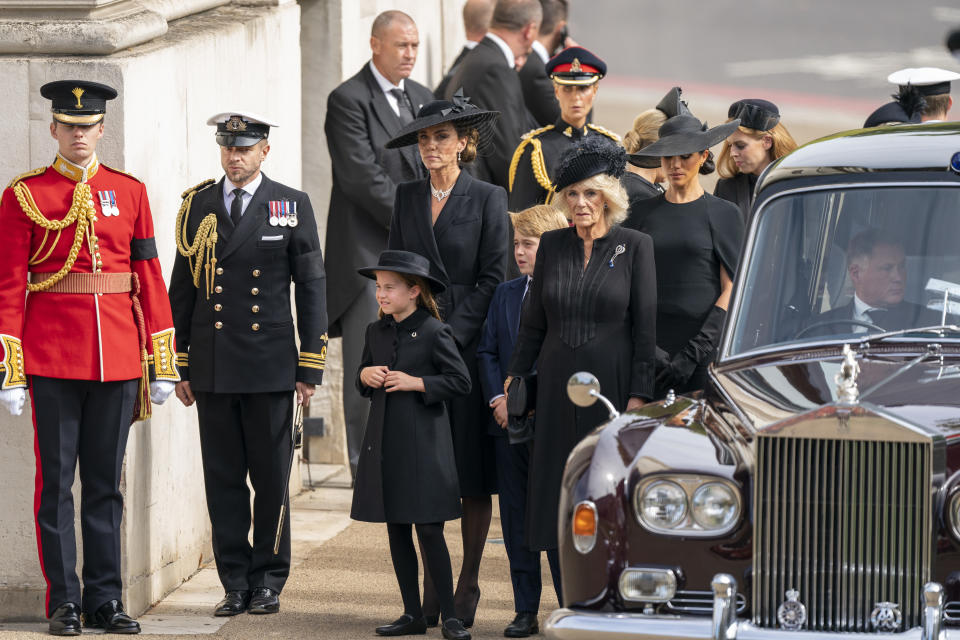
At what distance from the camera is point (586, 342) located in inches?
285

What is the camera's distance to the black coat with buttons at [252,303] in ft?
26.4

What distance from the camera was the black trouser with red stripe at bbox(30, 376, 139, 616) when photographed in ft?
24.6

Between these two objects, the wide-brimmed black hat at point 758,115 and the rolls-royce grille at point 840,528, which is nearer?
the rolls-royce grille at point 840,528

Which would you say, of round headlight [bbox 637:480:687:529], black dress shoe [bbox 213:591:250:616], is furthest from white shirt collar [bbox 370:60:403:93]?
round headlight [bbox 637:480:687:529]

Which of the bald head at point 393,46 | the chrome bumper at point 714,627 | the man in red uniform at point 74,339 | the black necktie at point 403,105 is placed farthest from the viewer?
the black necktie at point 403,105

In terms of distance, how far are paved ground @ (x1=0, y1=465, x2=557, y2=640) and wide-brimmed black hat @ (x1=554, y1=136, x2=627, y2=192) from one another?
1985 millimetres

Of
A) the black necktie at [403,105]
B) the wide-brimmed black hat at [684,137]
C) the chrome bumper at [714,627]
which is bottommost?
the chrome bumper at [714,627]

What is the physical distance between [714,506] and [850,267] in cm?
131

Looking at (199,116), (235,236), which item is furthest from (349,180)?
(235,236)

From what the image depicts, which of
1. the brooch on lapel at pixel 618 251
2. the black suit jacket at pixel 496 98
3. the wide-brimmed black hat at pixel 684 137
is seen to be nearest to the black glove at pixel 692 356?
the brooch on lapel at pixel 618 251

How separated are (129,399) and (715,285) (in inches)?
102

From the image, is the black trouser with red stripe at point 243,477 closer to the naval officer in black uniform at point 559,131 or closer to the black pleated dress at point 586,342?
the black pleated dress at point 586,342

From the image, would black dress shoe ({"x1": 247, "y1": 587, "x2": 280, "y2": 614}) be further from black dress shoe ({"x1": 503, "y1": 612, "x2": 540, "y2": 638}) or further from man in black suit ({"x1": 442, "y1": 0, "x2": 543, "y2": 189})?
man in black suit ({"x1": 442, "y1": 0, "x2": 543, "y2": 189})

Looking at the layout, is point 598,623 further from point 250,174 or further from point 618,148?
point 250,174
